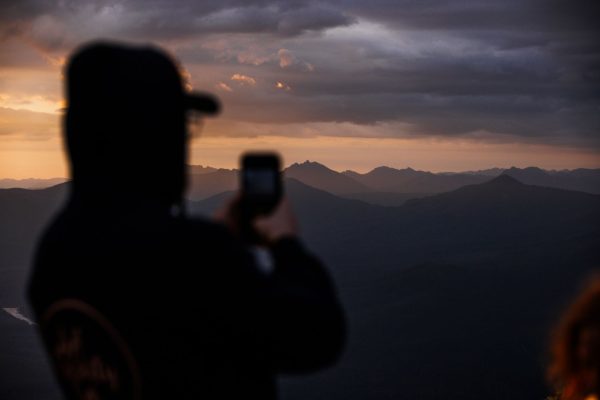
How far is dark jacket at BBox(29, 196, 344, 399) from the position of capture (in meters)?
2.39

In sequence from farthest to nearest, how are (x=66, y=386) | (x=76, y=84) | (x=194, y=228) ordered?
1. (x=66, y=386)
2. (x=76, y=84)
3. (x=194, y=228)

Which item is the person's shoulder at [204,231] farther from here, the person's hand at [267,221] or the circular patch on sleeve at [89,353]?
the circular patch on sleeve at [89,353]

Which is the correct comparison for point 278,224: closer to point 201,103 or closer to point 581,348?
point 201,103

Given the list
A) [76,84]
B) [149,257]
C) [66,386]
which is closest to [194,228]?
[149,257]

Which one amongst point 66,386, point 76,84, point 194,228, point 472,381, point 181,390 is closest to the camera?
point 194,228

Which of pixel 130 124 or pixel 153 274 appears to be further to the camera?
pixel 130 124

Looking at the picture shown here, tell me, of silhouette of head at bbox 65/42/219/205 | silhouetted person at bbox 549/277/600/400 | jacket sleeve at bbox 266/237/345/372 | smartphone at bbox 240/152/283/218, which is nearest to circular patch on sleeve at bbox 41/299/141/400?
silhouette of head at bbox 65/42/219/205

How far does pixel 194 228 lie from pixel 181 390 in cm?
64

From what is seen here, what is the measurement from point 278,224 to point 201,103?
0.62 metres

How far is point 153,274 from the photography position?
2.45m

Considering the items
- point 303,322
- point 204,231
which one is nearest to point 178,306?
point 204,231

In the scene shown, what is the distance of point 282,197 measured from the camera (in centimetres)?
276

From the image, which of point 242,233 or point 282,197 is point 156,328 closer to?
point 242,233

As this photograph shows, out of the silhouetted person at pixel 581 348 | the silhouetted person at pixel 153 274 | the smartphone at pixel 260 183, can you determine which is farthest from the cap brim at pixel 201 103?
the silhouetted person at pixel 581 348
